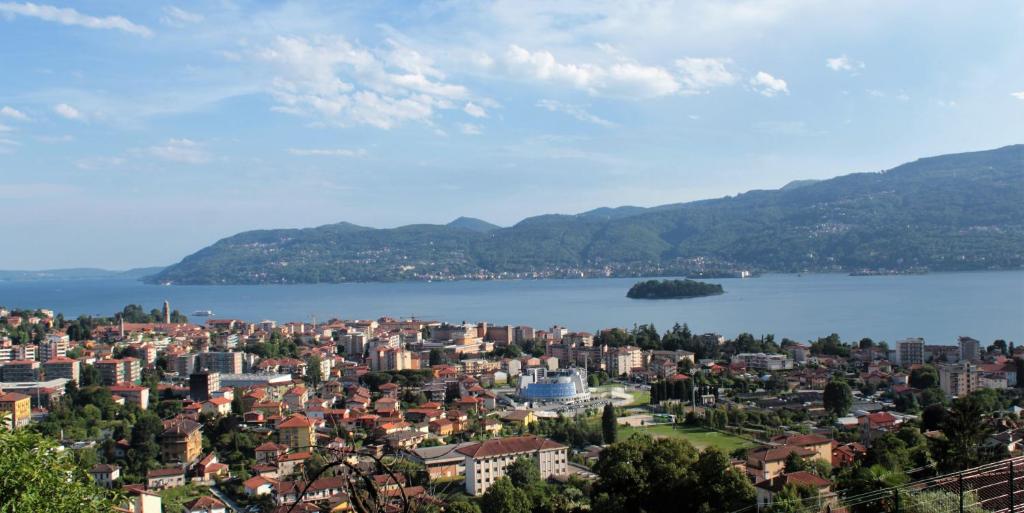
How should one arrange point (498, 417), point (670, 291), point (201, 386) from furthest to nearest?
point (670, 291)
point (201, 386)
point (498, 417)

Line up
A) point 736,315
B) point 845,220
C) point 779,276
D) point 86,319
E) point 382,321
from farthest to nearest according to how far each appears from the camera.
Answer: point 845,220 → point 779,276 → point 736,315 → point 382,321 → point 86,319

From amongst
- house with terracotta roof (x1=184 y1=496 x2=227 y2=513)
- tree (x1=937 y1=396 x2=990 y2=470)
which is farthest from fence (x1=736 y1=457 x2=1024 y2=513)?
house with terracotta roof (x1=184 y1=496 x2=227 y2=513)

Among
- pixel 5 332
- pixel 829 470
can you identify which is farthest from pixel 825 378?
pixel 5 332

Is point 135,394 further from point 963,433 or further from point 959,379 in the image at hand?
point 959,379

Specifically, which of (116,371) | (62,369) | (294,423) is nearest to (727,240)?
(116,371)

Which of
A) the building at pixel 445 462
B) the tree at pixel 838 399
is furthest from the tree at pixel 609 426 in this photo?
the tree at pixel 838 399

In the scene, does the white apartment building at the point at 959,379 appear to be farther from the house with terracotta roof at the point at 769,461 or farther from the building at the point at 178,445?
the building at the point at 178,445

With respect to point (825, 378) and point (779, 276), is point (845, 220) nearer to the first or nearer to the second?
point (779, 276)

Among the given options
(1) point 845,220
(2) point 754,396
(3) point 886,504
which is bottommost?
(2) point 754,396
